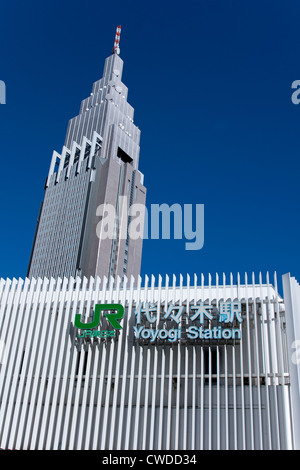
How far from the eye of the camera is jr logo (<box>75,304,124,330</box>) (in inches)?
827

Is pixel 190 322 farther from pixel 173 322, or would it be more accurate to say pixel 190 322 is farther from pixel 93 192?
pixel 93 192

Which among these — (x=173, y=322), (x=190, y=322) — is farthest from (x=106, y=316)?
(x=190, y=322)

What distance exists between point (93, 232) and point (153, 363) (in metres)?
75.0

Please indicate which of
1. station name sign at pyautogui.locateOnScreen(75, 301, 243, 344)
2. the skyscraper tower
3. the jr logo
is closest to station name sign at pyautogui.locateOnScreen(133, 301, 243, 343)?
station name sign at pyautogui.locateOnScreen(75, 301, 243, 344)

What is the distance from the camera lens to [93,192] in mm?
98562

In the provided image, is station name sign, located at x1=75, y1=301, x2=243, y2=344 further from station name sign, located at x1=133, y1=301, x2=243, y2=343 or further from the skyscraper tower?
the skyscraper tower

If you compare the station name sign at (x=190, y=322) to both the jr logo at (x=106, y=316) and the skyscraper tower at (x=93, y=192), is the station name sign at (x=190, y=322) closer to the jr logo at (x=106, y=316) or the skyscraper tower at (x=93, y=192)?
the jr logo at (x=106, y=316)

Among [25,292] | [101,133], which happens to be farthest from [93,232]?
[25,292]

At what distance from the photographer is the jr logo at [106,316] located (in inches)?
827

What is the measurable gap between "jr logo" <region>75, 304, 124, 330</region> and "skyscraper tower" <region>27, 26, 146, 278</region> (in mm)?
67120

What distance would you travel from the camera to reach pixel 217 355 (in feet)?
64.2

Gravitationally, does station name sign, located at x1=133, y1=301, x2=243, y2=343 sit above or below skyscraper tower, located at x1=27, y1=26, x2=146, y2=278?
below

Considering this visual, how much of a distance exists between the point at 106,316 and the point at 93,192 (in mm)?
79039

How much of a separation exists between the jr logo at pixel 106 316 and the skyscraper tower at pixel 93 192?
67.1 metres
